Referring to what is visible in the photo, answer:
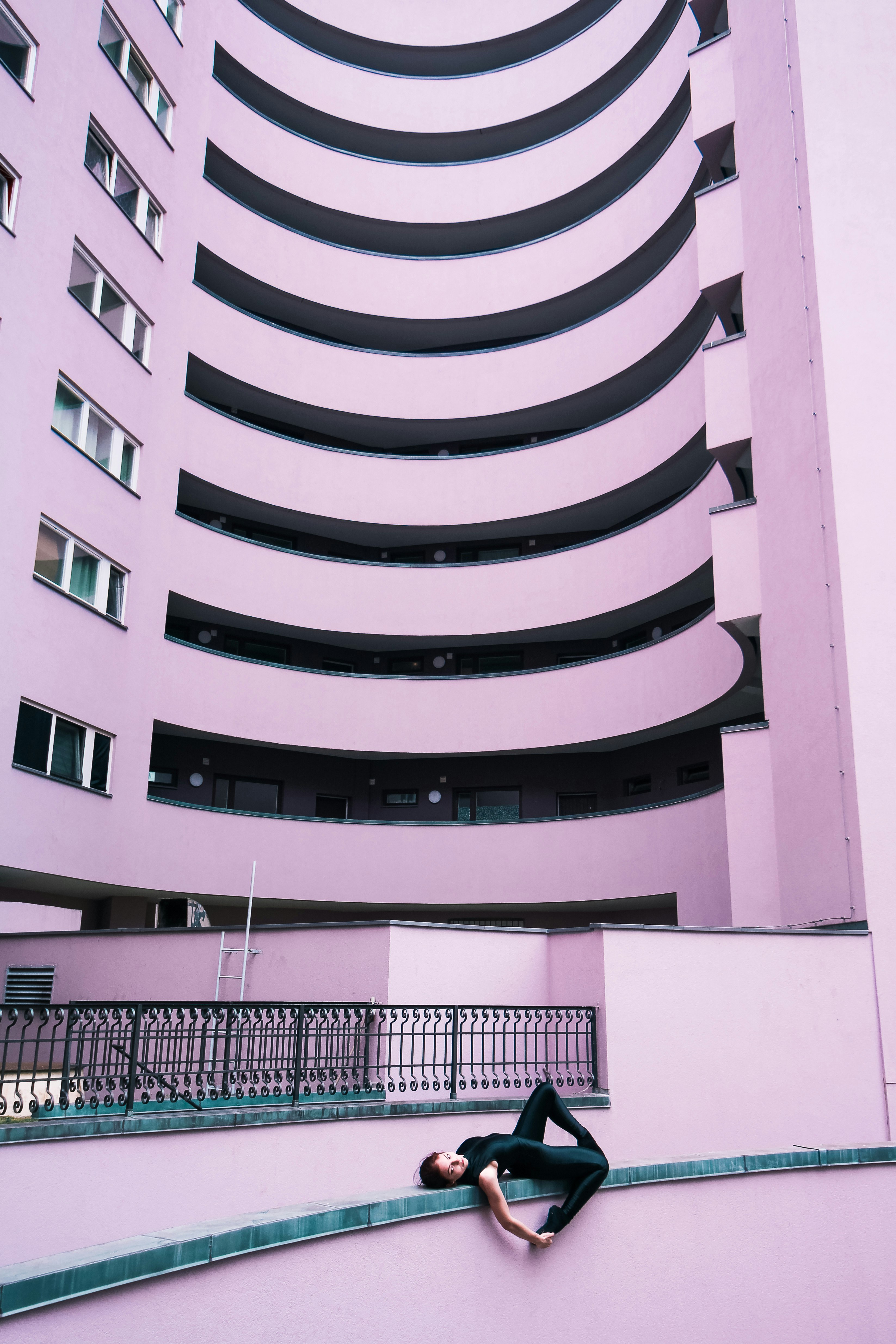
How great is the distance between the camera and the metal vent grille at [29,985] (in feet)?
59.2

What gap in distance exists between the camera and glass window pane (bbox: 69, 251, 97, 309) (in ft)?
70.9

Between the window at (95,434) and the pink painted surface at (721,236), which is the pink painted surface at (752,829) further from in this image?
the window at (95,434)

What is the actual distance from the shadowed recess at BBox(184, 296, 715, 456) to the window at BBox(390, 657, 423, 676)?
611 centimetres

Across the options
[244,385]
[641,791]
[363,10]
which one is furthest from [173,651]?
[363,10]

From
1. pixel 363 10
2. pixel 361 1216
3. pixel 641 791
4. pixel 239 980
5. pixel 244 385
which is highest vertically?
pixel 363 10

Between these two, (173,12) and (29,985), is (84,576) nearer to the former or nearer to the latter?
(29,985)

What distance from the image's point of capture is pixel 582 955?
15.4m

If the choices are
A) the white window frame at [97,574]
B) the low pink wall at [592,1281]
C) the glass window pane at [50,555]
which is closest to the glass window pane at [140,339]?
the white window frame at [97,574]

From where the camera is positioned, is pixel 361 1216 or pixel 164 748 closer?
pixel 361 1216

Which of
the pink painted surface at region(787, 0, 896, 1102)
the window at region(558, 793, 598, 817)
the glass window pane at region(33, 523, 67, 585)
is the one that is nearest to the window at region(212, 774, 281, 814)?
the window at region(558, 793, 598, 817)

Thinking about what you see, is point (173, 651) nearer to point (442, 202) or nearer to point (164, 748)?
point (164, 748)

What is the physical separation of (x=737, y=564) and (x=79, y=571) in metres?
12.1

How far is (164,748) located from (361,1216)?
21.2 m

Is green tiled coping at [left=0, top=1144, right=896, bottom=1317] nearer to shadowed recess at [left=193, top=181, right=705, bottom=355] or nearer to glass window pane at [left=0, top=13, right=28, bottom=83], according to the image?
glass window pane at [left=0, top=13, right=28, bottom=83]
